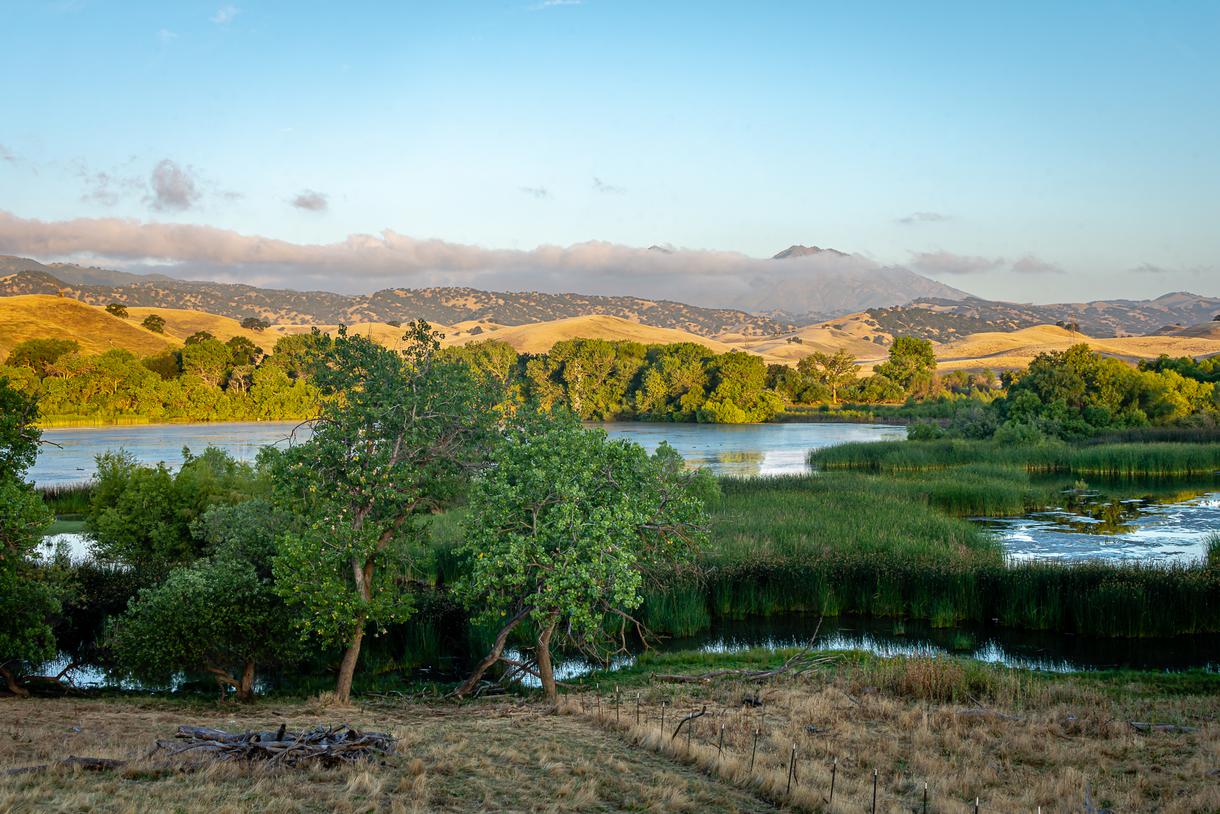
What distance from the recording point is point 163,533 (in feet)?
77.0

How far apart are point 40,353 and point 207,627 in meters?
111

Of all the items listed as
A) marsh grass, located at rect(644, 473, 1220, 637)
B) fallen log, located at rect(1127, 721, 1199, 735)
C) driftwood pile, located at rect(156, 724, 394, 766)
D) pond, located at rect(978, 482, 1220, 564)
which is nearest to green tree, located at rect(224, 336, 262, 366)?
marsh grass, located at rect(644, 473, 1220, 637)

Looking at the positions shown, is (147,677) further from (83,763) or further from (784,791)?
(784,791)

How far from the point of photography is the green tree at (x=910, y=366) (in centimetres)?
12712

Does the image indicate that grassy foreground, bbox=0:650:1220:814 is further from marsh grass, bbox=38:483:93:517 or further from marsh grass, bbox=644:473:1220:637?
marsh grass, bbox=38:483:93:517

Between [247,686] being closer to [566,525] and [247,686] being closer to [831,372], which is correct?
[566,525]

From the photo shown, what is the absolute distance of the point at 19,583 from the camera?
620 inches

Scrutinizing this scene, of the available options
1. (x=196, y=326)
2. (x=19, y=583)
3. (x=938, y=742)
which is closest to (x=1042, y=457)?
(x=938, y=742)

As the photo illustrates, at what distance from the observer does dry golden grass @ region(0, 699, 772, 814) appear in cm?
841

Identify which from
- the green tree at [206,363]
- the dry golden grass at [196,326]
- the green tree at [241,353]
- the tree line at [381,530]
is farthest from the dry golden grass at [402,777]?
the dry golden grass at [196,326]

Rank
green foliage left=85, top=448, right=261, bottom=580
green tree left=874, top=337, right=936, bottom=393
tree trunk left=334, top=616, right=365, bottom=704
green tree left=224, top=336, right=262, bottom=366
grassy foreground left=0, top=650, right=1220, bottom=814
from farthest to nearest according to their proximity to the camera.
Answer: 1. green tree left=874, top=337, right=936, bottom=393
2. green tree left=224, top=336, right=262, bottom=366
3. green foliage left=85, top=448, right=261, bottom=580
4. tree trunk left=334, top=616, right=365, bottom=704
5. grassy foreground left=0, top=650, right=1220, bottom=814

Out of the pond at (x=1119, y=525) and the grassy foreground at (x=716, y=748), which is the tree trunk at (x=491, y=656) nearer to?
the grassy foreground at (x=716, y=748)

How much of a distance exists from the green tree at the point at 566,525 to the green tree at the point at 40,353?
10799 cm

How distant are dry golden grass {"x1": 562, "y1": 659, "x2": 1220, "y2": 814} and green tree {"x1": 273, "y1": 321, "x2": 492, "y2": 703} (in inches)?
178
